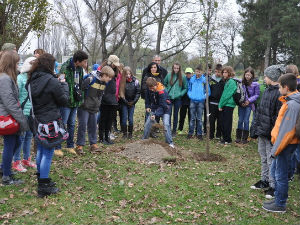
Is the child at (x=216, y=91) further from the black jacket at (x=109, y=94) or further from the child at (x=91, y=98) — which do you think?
the child at (x=91, y=98)

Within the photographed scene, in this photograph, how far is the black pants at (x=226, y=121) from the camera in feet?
29.9

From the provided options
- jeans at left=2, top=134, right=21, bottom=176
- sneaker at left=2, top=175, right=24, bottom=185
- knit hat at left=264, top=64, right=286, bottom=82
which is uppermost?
knit hat at left=264, top=64, right=286, bottom=82

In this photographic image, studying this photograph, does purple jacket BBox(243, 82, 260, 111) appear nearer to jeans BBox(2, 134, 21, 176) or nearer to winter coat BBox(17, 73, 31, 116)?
winter coat BBox(17, 73, 31, 116)

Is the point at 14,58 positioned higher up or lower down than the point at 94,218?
higher up

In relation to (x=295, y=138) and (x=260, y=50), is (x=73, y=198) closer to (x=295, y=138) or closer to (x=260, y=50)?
(x=295, y=138)

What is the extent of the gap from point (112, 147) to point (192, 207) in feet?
11.9

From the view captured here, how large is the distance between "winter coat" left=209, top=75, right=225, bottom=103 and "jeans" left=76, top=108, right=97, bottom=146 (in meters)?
3.94

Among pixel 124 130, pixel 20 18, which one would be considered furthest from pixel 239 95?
pixel 20 18

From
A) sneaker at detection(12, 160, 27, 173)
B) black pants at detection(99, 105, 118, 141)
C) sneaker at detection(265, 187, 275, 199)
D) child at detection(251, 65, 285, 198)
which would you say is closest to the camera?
sneaker at detection(265, 187, 275, 199)

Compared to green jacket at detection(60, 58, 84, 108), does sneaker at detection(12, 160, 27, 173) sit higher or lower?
lower

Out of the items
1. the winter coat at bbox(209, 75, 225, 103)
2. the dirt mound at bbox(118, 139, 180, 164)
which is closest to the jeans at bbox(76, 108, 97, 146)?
the dirt mound at bbox(118, 139, 180, 164)

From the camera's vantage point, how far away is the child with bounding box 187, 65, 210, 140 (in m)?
9.36

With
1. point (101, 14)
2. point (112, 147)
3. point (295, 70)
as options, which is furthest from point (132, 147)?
point (101, 14)

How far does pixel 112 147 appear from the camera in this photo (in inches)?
313
